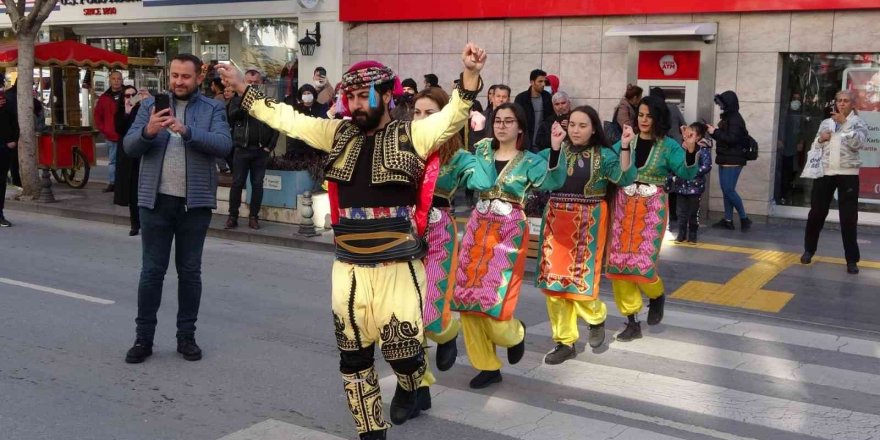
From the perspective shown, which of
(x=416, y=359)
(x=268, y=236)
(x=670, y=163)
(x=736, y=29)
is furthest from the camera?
(x=736, y=29)

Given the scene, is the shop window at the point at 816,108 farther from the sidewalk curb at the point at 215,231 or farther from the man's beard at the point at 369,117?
the man's beard at the point at 369,117

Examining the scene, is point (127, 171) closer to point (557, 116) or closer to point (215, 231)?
point (215, 231)

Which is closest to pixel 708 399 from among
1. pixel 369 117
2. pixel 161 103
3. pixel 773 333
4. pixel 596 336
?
pixel 596 336

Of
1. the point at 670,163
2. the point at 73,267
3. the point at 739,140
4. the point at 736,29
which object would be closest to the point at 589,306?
the point at 670,163

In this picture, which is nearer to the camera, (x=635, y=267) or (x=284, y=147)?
(x=635, y=267)

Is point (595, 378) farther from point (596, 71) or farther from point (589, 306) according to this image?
point (596, 71)

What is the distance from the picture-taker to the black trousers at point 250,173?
12.7 metres

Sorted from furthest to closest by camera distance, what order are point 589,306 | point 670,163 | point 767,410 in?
1. point 670,163
2. point 589,306
3. point 767,410

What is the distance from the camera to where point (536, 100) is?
46.5 feet

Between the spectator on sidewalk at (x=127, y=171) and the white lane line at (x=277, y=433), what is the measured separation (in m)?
2.10

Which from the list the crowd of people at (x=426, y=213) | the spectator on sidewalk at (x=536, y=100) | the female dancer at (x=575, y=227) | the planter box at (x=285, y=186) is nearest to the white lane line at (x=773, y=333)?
the crowd of people at (x=426, y=213)

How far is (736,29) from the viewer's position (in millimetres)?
13742

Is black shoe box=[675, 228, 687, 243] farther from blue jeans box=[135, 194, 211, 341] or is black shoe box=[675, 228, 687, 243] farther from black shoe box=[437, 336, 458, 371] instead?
blue jeans box=[135, 194, 211, 341]

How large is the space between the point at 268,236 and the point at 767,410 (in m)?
7.68
